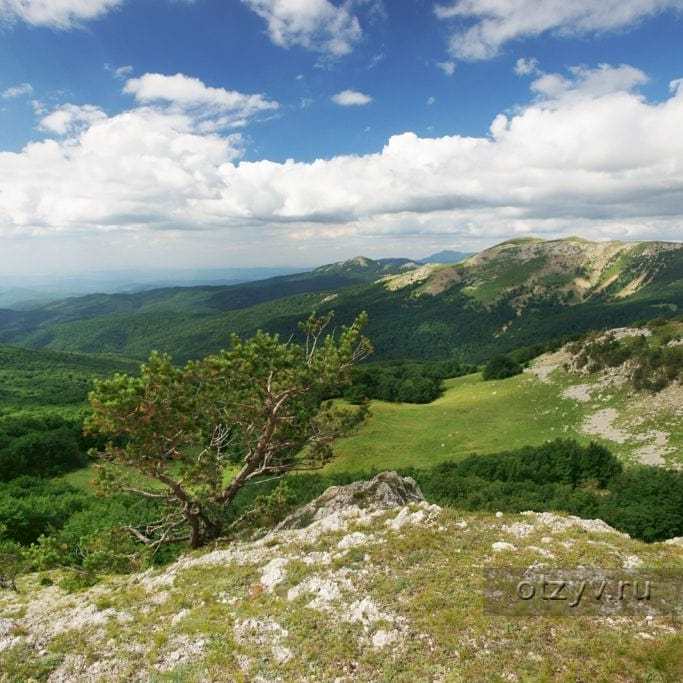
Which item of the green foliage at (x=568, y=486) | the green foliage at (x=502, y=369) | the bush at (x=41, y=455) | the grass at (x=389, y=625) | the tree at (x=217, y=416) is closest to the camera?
the grass at (x=389, y=625)

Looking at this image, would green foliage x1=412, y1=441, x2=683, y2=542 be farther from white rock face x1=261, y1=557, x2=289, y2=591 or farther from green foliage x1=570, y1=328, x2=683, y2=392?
white rock face x1=261, y1=557, x2=289, y2=591

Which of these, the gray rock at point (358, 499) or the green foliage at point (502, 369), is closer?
the gray rock at point (358, 499)

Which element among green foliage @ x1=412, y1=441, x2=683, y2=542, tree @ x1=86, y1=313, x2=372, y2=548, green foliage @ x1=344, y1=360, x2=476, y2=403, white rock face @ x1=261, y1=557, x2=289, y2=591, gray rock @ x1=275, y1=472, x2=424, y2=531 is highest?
tree @ x1=86, y1=313, x2=372, y2=548

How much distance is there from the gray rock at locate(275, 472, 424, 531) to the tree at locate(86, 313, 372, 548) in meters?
2.53

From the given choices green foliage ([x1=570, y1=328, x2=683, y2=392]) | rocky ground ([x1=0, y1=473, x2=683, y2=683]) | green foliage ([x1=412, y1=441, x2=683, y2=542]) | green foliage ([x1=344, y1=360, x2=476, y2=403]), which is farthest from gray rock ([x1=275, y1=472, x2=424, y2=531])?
green foliage ([x1=344, y1=360, x2=476, y2=403])

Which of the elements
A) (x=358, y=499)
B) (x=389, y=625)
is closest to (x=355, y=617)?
(x=389, y=625)

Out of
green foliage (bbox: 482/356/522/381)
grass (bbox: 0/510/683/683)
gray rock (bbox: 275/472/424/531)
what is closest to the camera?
grass (bbox: 0/510/683/683)

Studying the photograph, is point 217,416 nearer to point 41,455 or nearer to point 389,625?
point 389,625

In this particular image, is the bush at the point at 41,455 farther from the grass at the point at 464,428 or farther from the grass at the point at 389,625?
the grass at the point at 389,625

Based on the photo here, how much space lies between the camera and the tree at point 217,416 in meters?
22.7

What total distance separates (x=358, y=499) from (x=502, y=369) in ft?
315

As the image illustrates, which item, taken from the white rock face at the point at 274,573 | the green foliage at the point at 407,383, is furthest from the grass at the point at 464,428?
the white rock face at the point at 274,573

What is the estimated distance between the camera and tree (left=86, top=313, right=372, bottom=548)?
22.7 meters

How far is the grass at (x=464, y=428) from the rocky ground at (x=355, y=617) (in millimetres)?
53536
